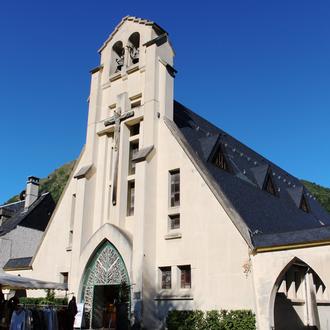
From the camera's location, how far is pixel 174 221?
70.9 ft

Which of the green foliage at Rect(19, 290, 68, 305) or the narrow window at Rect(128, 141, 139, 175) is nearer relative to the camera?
the green foliage at Rect(19, 290, 68, 305)

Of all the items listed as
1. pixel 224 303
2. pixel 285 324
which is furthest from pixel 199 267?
pixel 285 324

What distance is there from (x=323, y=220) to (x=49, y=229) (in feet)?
68.3

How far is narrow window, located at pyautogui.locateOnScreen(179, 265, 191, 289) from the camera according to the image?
2013 centimetres

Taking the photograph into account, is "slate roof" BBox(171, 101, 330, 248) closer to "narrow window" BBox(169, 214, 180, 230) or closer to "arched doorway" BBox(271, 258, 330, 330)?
"arched doorway" BBox(271, 258, 330, 330)

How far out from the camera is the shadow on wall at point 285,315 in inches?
818

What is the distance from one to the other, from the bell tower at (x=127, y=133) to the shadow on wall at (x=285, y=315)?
20.3ft

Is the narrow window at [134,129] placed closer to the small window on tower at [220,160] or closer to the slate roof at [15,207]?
the small window on tower at [220,160]

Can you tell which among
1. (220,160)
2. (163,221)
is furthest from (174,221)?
(220,160)

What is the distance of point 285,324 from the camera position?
21266mm

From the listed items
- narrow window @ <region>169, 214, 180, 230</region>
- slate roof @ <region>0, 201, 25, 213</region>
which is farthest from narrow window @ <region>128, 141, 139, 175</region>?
slate roof @ <region>0, 201, 25, 213</region>

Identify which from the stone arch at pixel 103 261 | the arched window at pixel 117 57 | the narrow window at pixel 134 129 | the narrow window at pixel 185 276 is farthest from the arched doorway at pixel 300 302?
the arched window at pixel 117 57

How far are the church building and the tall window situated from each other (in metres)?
0.05

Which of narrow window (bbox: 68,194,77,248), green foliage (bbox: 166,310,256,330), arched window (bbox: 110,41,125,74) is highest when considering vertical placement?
arched window (bbox: 110,41,125,74)
